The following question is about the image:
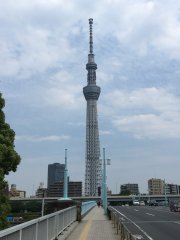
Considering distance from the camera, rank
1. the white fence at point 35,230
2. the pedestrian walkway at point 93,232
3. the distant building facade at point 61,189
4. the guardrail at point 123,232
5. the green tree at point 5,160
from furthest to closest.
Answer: the distant building facade at point 61,189, the pedestrian walkway at point 93,232, the green tree at point 5,160, the guardrail at point 123,232, the white fence at point 35,230

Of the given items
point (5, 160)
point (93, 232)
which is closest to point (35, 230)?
point (5, 160)

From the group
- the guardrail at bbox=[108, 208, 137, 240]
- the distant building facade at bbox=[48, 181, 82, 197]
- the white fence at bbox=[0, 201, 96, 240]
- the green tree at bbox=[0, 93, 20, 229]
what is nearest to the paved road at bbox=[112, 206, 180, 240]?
the guardrail at bbox=[108, 208, 137, 240]

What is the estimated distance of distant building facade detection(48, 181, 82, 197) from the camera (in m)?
177

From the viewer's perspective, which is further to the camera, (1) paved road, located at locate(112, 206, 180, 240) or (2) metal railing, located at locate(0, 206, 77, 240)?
(1) paved road, located at locate(112, 206, 180, 240)

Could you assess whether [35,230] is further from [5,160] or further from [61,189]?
[61,189]

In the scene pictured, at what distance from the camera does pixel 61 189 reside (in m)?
177

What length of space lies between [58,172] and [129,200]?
5067 centimetres

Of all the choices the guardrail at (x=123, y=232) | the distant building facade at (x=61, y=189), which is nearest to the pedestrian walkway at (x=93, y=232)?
the guardrail at (x=123, y=232)

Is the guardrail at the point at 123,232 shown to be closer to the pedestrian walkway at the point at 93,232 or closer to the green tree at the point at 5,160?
the pedestrian walkway at the point at 93,232

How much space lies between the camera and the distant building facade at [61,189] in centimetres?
17718

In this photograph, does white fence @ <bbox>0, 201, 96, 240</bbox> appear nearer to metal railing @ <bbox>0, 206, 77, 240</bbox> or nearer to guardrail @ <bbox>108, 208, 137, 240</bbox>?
metal railing @ <bbox>0, 206, 77, 240</bbox>

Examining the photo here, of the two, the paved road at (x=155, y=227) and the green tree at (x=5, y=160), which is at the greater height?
the green tree at (x=5, y=160)

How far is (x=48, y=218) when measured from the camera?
1293cm

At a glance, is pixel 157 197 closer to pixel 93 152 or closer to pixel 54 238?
pixel 93 152
